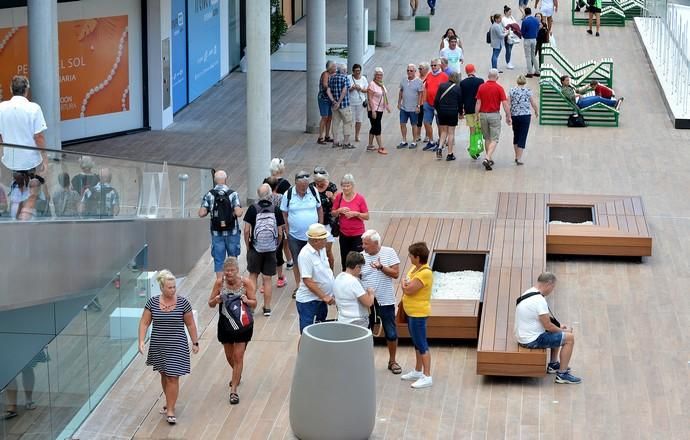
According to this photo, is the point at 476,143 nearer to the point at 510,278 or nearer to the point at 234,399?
the point at 510,278

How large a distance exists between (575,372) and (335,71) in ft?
34.9

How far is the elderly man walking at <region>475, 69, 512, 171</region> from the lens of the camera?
68.9ft

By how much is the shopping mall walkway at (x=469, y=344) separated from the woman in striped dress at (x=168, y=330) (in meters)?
0.51

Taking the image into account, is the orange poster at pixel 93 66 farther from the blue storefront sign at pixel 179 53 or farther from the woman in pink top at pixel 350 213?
the woman in pink top at pixel 350 213

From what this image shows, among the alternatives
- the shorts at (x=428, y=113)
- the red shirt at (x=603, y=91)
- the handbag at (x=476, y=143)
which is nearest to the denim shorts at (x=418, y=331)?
the handbag at (x=476, y=143)

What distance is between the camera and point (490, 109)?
837 inches

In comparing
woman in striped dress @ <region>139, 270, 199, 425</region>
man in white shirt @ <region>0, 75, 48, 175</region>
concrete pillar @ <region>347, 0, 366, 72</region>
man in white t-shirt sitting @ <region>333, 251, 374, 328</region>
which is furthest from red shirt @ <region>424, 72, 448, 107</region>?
woman in striped dress @ <region>139, 270, 199, 425</region>

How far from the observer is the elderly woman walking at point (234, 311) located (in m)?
12.1

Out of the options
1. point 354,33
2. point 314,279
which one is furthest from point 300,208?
point 354,33

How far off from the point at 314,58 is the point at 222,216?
400 inches

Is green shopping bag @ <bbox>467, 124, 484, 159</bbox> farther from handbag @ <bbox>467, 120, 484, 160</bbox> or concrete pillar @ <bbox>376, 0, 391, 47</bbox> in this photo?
concrete pillar @ <bbox>376, 0, 391, 47</bbox>

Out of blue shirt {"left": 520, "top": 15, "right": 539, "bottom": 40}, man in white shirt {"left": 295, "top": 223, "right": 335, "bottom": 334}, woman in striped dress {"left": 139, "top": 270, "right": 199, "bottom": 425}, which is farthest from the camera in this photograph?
blue shirt {"left": 520, "top": 15, "right": 539, "bottom": 40}

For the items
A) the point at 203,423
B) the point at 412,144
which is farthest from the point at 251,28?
the point at 203,423

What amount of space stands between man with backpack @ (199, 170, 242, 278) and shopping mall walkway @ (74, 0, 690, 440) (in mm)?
666
